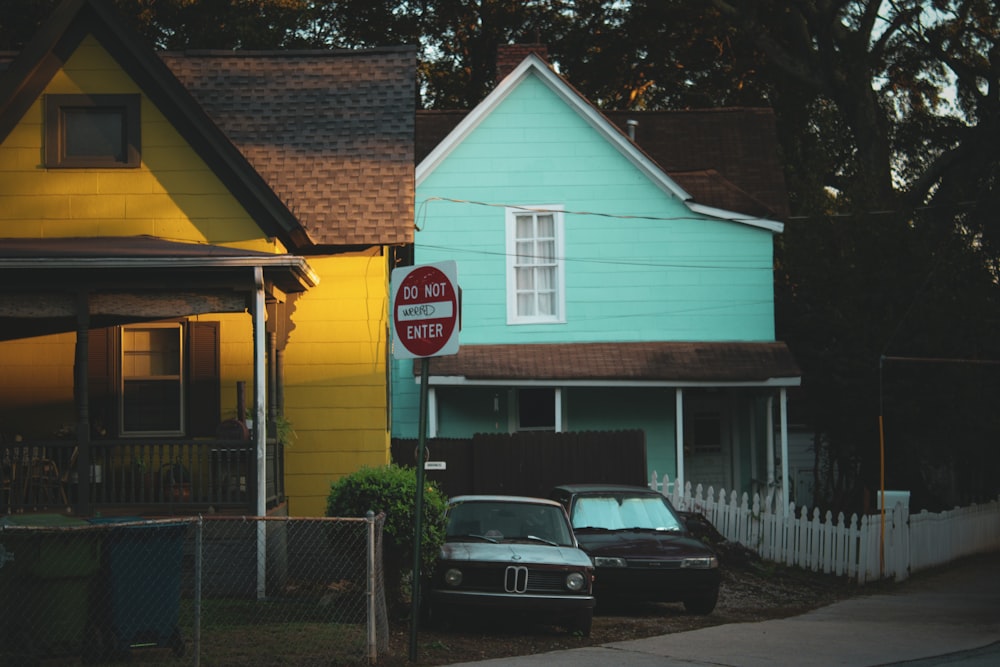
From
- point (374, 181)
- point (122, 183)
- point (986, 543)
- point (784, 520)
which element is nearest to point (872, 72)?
point (986, 543)

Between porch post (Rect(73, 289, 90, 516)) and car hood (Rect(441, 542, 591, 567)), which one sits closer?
car hood (Rect(441, 542, 591, 567))

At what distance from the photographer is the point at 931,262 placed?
22375 mm

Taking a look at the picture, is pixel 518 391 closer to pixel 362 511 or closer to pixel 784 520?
pixel 784 520

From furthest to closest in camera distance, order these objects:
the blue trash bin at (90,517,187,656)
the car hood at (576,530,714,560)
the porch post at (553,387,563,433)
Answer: the porch post at (553,387,563,433) < the car hood at (576,530,714,560) < the blue trash bin at (90,517,187,656)

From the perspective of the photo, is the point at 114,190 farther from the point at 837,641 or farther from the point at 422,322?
the point at 837,641

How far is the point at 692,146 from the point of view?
28.1 m

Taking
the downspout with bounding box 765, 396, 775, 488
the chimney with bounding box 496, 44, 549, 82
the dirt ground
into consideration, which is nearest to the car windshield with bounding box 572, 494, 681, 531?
the dirt ground

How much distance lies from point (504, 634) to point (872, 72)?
77.8 feet

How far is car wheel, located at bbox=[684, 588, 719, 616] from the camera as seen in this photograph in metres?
15.0

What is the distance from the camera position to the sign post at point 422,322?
33.8 ft

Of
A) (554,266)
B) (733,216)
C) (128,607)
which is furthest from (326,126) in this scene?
(128,607)

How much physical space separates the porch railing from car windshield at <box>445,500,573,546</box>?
9.17 feet

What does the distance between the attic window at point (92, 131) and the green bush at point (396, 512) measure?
6647mm

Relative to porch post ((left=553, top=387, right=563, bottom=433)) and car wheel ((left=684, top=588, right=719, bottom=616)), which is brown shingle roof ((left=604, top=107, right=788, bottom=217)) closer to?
porch post ((left=553, top=387, right=563, bottom=433))
